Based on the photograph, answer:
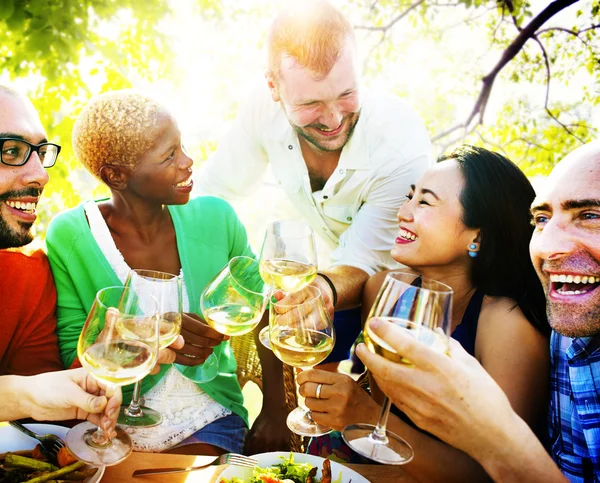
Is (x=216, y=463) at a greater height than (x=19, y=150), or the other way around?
(x=19, y=150)

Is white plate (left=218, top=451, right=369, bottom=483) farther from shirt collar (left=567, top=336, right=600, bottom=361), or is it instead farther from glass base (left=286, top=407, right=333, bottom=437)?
shirt collar (left=567, top=336, right=600, bottom=361)

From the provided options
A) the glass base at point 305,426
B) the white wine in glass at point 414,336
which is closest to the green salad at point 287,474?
the glass base at point 305,426

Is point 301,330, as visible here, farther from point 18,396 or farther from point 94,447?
point 18,396

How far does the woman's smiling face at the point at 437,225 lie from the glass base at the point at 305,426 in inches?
38.3

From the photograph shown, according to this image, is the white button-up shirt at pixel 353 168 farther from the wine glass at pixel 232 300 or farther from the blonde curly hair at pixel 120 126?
the wine glass at pixel 232 300

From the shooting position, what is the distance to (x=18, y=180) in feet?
7.32

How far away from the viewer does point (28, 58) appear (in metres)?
3.81

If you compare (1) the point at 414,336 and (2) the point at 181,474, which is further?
(2) the point at 181,474

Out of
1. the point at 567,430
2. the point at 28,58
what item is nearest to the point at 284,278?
the point at 567,430

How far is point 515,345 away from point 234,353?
1.62 meters

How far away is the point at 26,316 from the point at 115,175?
803 millimetres

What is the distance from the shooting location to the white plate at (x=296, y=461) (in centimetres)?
160

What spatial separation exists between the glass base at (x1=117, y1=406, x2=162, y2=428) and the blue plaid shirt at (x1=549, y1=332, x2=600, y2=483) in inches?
57.5

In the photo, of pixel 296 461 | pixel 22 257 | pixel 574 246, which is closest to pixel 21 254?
pixel 22 257
